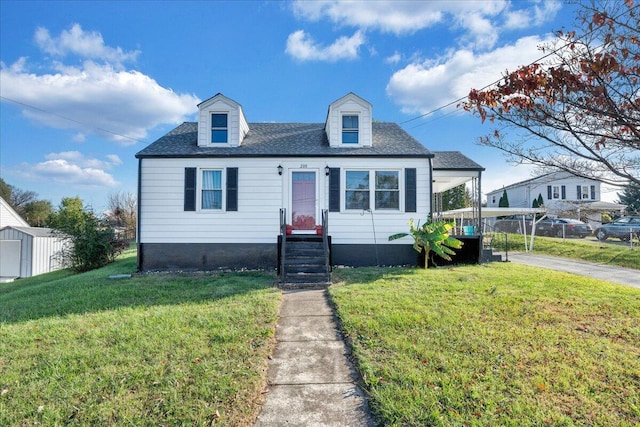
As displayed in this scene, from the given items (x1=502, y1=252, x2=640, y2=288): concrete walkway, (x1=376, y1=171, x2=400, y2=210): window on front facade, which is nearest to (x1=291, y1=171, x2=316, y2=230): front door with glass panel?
(x1=376, y1=171, x2=400, y2=210): window on front facade

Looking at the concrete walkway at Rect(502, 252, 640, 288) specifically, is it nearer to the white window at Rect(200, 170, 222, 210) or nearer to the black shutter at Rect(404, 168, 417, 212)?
the black shutter at Rect(404, 168, 417, 212)

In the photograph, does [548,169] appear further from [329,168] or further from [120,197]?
[120,197]

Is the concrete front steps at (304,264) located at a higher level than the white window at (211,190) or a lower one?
lower

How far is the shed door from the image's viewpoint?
18516 mm

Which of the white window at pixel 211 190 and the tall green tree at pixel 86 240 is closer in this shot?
the white window at pixel 211 190

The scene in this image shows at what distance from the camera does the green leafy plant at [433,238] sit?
9.62 meters

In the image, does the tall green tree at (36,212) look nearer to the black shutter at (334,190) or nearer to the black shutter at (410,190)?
the black shutter at (334,190)

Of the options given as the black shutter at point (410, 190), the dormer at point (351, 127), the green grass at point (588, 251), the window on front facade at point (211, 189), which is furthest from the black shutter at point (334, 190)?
the green grass at point (588, 251)

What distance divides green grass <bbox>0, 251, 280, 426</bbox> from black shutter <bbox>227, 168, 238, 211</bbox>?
424 cm

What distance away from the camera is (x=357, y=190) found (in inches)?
426

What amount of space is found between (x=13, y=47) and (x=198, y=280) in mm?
11063

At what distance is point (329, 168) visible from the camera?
1074 cm

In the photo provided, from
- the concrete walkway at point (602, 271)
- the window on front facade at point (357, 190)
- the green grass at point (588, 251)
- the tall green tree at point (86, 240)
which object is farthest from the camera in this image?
the tall green tree at point (86, 240)

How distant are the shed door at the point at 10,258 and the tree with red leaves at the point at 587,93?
2489cm
